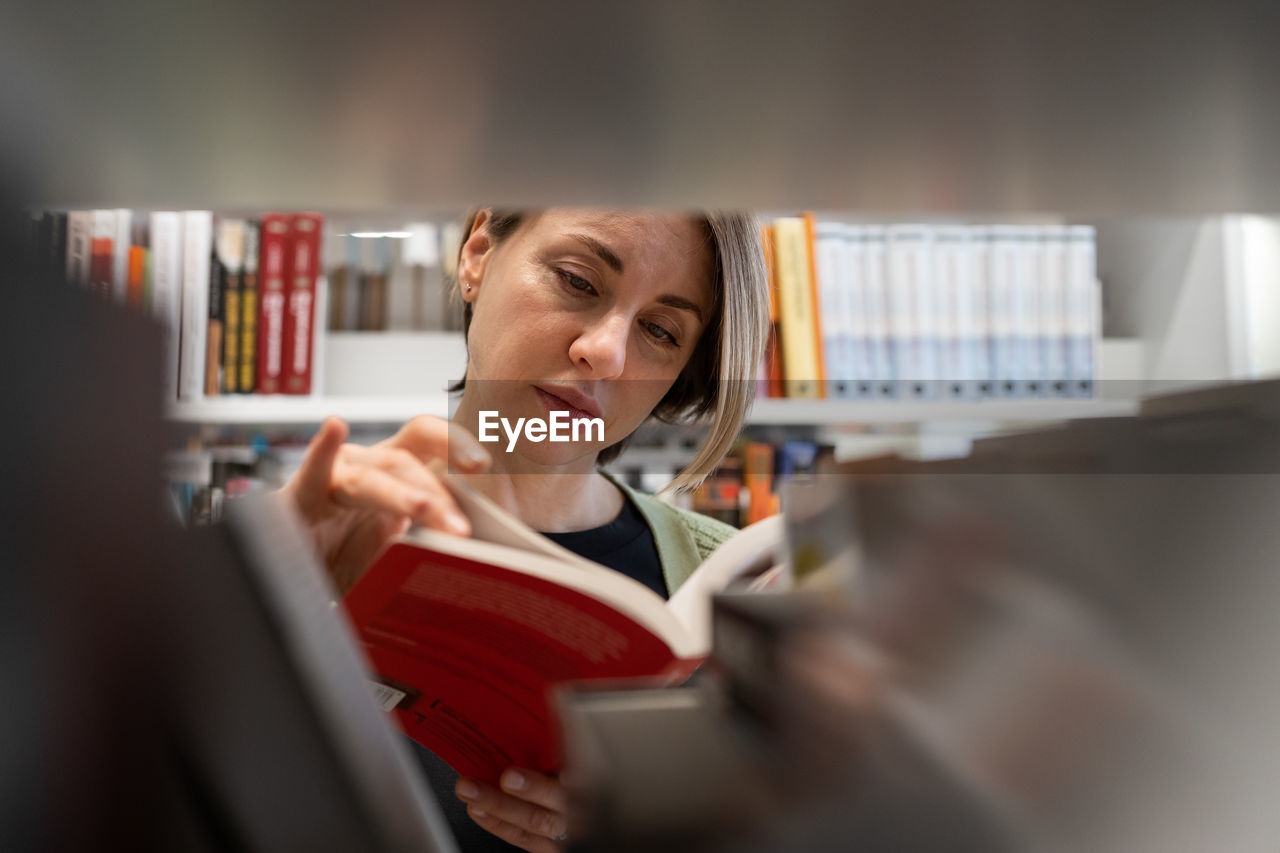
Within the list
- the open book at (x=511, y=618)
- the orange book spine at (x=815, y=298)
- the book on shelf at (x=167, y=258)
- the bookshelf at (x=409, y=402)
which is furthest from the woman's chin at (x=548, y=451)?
the book on shelf at (x=167, y=258)

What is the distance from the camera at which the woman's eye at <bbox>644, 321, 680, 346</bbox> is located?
0.97 meters

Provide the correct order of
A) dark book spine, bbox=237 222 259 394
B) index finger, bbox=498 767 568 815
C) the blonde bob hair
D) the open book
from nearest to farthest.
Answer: the open book → index finger, bbox=498 767 568 815 → the blonde bob hair → dark book spine, bbox=237 222 259 394

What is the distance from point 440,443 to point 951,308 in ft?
4.01

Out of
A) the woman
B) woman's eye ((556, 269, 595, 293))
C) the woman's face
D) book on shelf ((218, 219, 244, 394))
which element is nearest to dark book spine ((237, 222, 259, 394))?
book on shelf ((218, 219, 244, 394))

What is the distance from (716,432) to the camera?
3.75 ft

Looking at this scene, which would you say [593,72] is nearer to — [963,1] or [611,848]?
[963,1]

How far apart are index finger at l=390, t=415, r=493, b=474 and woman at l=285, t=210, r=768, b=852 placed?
0.21 m

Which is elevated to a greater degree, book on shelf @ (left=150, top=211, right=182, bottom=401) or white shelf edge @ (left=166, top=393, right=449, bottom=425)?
book on shelf @ (left=150, top=211, right=182, bottom=401)

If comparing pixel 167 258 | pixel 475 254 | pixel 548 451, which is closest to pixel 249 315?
pixel 167 258

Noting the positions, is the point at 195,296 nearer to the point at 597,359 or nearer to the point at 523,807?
the point at 597,359

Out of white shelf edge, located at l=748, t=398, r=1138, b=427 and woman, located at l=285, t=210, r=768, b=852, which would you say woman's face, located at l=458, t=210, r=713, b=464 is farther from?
white shelf edge, located at l=748, t=398, r=1138, b=427

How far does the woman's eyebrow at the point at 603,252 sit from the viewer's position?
3.03 feet

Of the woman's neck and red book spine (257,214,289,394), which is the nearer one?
the woman's neck

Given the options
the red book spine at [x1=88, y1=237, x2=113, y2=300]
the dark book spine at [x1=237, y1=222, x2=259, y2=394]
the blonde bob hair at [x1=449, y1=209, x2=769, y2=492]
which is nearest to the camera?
the blonde bob hair at [x1=449, y1=209, x2=769, y2=492]
